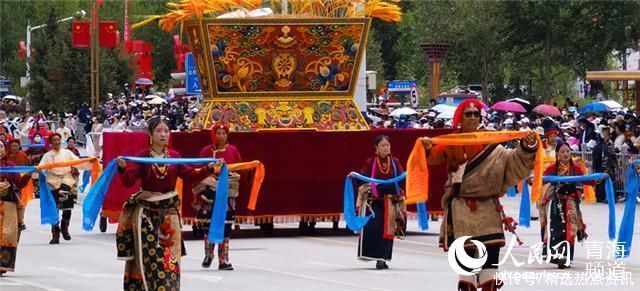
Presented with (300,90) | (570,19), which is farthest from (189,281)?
(570,19)

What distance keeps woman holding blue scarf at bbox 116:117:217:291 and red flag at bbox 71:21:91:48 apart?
4342 centimetres

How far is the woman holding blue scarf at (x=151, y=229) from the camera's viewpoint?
46.5 ft

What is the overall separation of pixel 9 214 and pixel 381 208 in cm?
434

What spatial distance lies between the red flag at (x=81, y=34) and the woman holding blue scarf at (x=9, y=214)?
39097 millimetres

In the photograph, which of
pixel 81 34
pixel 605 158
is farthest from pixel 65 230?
pixel 81 34

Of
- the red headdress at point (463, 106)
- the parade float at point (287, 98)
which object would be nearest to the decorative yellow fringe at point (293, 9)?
the parade float at point (287, 98)

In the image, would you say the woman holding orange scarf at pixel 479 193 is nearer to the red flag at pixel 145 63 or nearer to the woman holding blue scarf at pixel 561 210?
the woman holding blue scarf at pixel 561 210

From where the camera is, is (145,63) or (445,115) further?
(145,63)

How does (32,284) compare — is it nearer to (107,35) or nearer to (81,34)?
(81,34)

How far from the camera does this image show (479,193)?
12594 mm

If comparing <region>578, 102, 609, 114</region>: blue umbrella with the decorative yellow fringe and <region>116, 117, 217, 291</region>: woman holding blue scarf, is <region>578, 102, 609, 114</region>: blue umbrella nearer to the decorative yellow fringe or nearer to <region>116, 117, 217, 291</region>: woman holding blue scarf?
the decorative yellow fringe

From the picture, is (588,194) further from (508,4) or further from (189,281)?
(508,4)

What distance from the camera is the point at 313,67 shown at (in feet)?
83.9

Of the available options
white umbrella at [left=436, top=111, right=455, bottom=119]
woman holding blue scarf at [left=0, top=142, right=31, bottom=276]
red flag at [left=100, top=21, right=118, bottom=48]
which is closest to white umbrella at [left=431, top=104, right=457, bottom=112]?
white umbrella at [left=436, top=111, right=455, bottom=119]
